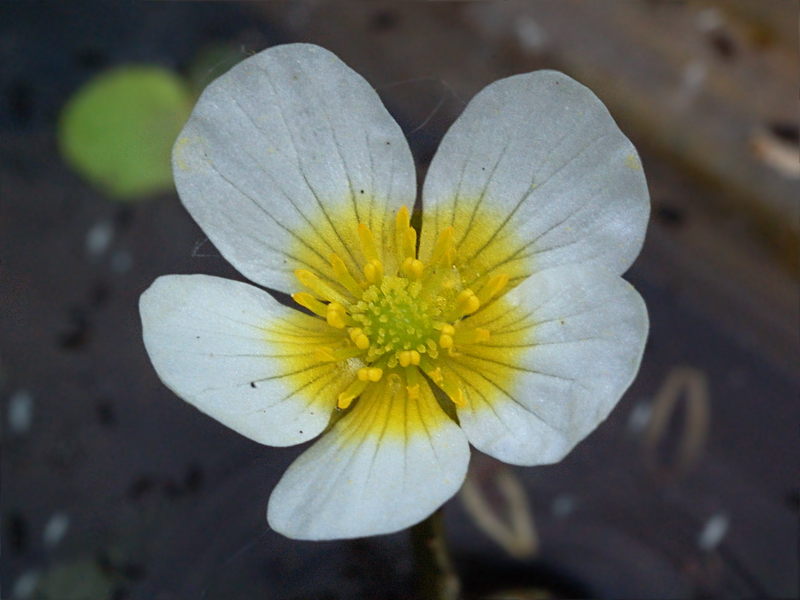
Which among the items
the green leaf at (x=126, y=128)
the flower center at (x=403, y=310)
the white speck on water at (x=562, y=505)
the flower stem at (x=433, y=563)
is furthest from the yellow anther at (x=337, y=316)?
the green leaf at (x=126, y=128)

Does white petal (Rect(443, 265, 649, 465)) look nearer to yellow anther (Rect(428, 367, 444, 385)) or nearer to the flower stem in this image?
yellow anther (Rect(428, 367, 444, 385))

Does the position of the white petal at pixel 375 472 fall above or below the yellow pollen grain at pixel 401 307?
below

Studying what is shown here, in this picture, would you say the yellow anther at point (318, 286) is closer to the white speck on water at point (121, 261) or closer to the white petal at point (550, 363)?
the white petal at point (550, 363)

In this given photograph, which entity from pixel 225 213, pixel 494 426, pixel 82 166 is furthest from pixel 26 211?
pixel 494 426

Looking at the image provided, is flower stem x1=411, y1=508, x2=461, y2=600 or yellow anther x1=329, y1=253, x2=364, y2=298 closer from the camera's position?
yellow anther x1=329, y1=253, x2=364, y2=298

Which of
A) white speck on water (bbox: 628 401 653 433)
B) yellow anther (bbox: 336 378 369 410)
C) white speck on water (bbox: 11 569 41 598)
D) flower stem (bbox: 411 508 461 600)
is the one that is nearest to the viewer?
yellow anther (bbox: 336 378 369 410)

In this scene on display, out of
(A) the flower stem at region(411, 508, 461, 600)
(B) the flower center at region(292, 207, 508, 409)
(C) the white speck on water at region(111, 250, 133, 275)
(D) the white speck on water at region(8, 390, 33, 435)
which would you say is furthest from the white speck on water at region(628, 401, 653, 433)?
(D) the white speck on water at region(8, 390, 33, 435)

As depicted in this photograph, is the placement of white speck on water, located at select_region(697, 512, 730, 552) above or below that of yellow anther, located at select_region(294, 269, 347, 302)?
below
